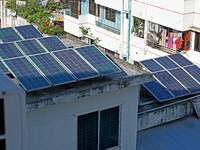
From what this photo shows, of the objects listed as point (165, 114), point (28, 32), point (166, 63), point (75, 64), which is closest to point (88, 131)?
point (75, 64)

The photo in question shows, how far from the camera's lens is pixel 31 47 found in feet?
45.7

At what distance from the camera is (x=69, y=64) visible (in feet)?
42.5

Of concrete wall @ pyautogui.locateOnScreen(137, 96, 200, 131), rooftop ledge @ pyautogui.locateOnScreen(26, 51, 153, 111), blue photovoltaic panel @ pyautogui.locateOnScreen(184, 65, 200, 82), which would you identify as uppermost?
rooftop ledge @ pyautogui.locateOnScreen(26, 51, 153, 111)

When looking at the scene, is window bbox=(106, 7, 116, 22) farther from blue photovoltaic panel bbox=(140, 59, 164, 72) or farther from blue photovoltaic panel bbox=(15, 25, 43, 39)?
blue photovoltaic panel bbox=(15, 25, 43, 39)

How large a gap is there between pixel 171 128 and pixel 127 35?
17640 mm

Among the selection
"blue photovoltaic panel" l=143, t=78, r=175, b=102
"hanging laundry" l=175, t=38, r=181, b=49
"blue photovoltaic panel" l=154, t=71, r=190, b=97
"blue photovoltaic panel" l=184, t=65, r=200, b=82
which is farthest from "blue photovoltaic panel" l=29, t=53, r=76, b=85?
"hanging laundry" l=175, t=38, r=181, b=49

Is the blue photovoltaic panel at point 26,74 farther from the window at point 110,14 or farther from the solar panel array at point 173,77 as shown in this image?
the window at point 110,14

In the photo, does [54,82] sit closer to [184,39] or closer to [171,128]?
[171,128]

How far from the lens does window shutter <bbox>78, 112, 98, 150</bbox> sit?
1233cm

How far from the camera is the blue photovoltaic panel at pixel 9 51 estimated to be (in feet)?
43.1

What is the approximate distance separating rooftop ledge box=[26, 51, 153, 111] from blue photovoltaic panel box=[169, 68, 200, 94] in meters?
5.38

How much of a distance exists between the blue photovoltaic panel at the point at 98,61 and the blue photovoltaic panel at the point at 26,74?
6.19 feet

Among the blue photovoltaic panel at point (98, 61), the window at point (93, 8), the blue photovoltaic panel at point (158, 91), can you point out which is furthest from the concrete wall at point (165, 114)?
the window at point (93, 8)

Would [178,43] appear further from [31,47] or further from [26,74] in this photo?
[26,74]
